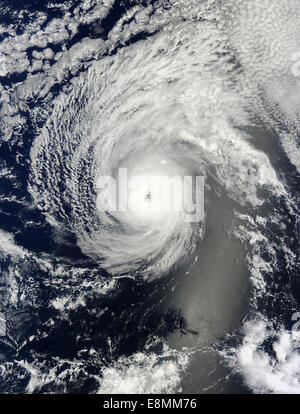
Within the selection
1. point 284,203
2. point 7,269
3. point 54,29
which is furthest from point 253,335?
point 54,29

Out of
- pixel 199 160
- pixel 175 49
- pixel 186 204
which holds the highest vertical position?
pixel 175 49

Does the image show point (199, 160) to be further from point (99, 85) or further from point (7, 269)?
point (7, 269)

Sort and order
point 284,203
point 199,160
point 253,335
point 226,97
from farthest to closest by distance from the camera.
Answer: point 199,160 < point 226,97 < point 284,203 < point 253,335

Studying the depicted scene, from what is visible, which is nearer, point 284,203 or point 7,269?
point 284,203

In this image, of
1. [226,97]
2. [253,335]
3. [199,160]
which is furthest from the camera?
[199,160]

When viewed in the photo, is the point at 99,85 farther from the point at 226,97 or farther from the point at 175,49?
the point at 226,97

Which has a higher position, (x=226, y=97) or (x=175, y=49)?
(x=175, y=49)

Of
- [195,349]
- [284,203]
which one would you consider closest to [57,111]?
[284,203]
